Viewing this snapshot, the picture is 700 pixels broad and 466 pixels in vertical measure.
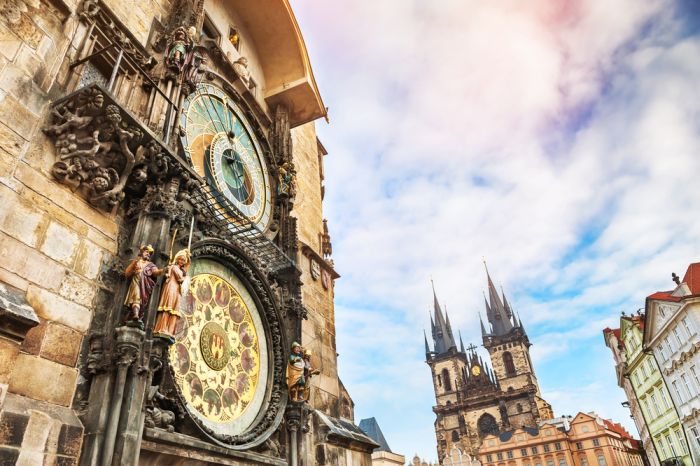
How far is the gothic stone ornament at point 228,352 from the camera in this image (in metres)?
5.41

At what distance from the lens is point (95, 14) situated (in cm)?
555

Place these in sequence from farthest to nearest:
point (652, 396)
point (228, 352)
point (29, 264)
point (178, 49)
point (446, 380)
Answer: point (446, 380), point (652, 396), point (178, 49), point (228, 352), point (29, 264)

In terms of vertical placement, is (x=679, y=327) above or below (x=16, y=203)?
above

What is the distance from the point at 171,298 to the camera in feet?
→ 15.4

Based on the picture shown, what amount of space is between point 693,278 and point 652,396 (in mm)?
8662

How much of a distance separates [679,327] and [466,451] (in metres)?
59.0

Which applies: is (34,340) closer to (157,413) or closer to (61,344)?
(61,344)

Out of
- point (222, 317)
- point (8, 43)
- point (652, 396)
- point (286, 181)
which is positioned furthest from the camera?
point (652, 396)

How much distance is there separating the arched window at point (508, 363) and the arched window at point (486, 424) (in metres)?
8.90

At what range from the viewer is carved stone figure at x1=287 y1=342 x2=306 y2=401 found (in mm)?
6910

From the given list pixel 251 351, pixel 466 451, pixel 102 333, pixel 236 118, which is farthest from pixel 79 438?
pixel 466 451

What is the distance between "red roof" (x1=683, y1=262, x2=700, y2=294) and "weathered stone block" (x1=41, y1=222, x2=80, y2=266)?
22.5m

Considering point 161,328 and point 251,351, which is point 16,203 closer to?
point 161,328

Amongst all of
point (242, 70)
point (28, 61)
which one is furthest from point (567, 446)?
point (28, 61)
